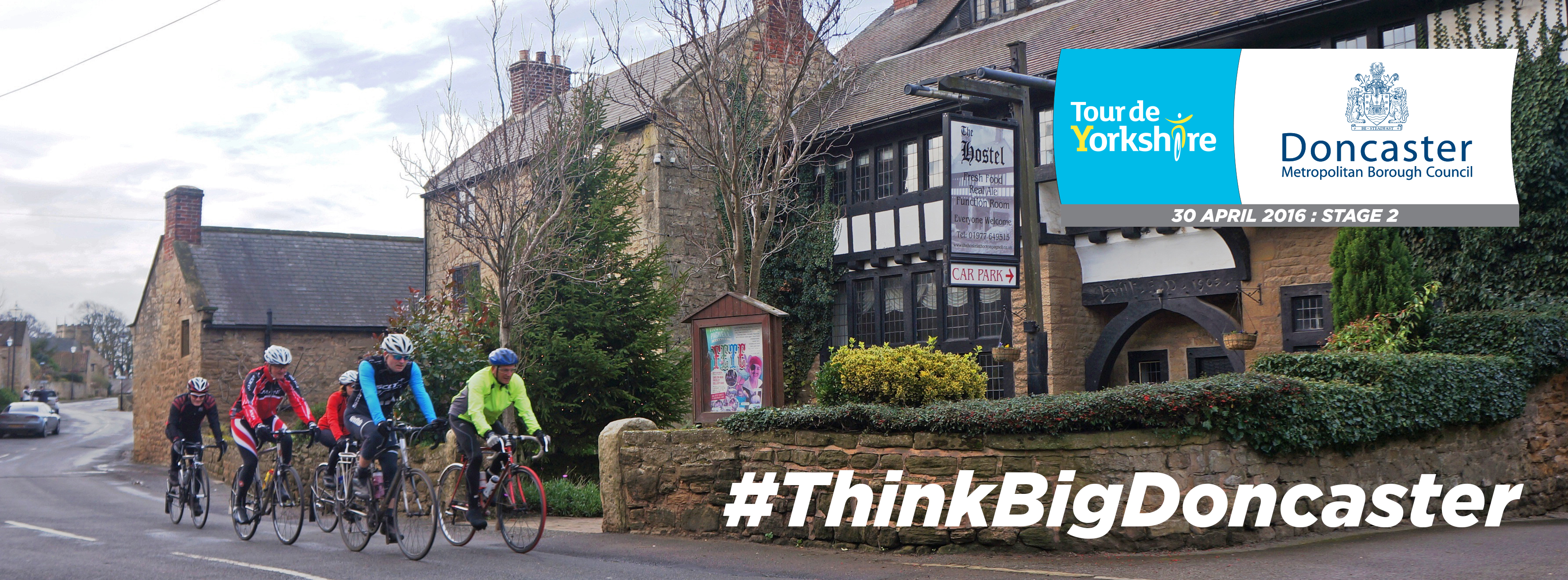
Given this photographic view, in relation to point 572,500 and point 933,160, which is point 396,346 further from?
point 933,160

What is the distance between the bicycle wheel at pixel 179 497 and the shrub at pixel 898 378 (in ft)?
22.9

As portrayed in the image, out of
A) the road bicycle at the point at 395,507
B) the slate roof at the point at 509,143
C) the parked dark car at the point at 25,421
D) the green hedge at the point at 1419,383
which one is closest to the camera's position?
the road bicycle at the point at 395,507

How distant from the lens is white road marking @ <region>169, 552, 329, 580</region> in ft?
26.3

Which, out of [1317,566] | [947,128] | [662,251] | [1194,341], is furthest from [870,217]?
[1317,566]

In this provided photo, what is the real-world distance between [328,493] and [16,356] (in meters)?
88.9

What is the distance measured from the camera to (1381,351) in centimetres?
1268

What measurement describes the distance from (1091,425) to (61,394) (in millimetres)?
98451

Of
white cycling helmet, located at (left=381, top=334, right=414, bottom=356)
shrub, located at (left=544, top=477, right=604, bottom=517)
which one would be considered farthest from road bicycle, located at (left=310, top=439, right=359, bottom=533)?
shrub, located at (left=544, top=477, right=604, bottom=517)

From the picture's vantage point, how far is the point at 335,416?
11.7 m

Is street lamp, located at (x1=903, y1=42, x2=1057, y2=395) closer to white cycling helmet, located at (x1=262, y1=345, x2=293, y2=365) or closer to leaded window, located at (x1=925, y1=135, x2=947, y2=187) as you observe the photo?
white cycling helmet, located at (x1=262, y1=345, x2=293, y2=365)

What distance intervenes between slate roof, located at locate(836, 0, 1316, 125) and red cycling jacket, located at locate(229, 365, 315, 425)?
9.81 metres

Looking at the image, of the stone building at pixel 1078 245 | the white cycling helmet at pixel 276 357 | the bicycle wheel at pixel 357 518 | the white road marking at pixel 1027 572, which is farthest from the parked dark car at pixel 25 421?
the white road marking at pixel 1027 572

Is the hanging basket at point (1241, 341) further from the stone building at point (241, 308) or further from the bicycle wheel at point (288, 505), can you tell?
the stone building at point (241, 308)

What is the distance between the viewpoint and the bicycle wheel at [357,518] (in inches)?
376
